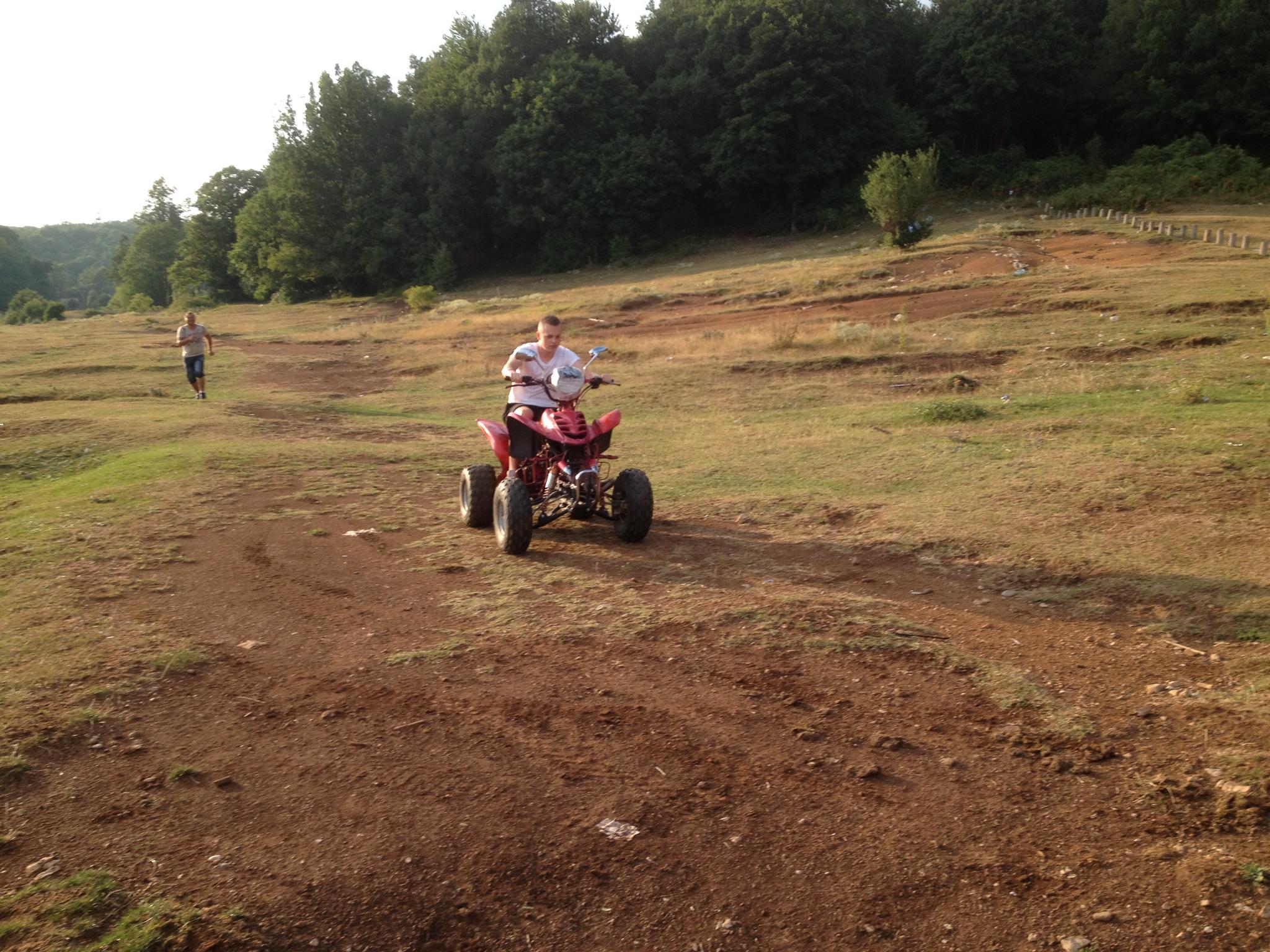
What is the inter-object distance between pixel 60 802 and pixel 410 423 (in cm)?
1213

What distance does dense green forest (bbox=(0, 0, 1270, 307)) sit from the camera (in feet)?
169

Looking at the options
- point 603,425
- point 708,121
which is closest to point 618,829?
point 603,425

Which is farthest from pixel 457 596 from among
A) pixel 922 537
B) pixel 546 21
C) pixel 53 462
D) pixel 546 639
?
pixel 546 21

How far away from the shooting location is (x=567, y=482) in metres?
8.32

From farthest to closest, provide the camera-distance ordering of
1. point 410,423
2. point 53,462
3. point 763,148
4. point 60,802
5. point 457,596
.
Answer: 1. point 763,148
2. point 410,423
3. point 53,462
4. point 457,596
5. point 60,802

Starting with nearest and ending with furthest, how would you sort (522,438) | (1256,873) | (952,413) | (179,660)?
(1256,873)
(179,660)
(522,438)
(952,413)

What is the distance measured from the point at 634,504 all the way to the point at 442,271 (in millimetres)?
48432

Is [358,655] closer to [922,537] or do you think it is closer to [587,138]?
[922,537]

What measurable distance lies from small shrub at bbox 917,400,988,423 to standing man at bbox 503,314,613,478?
5467 mm

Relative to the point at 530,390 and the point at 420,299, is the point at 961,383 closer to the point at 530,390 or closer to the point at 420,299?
the point at 530,390

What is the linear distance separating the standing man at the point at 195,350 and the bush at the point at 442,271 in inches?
1431

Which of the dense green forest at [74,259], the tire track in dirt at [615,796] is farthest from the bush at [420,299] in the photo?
the dense green forest at [74,259]

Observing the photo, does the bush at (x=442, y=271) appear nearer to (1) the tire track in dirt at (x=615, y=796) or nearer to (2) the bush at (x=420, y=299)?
(2) the bush at (x=420, y=299)

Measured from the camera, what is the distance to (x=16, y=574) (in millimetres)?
7359
